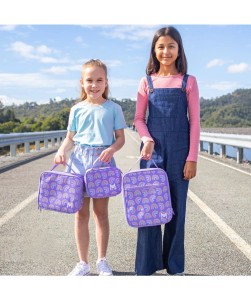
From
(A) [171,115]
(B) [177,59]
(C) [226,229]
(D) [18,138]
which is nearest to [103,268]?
(A) [171,115]

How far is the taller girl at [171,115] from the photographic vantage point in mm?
3496

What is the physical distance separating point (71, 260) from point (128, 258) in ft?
1.49

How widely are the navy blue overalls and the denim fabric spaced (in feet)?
1.09

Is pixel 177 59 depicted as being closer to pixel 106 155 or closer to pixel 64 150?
pixel 106 155

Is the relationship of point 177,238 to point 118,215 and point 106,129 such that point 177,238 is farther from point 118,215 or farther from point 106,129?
point 118,215

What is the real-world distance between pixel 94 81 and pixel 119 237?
1982 mm

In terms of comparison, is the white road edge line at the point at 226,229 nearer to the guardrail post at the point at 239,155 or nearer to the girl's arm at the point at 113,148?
the girl's arm at the point at 113,148

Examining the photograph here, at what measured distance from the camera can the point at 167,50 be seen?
3.47 meters

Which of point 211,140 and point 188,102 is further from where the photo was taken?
point 211,140

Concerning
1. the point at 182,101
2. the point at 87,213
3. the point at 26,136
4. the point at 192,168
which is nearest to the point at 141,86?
the point at 182,101

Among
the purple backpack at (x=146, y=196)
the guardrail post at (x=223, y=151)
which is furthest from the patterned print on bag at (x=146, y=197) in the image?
the guardrail post at (x=223, y=151)

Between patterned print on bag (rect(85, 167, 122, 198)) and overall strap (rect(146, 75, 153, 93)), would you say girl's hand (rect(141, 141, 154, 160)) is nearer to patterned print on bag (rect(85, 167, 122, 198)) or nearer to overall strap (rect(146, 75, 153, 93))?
patterned print on bag (rect(85, 167, 122, 198))

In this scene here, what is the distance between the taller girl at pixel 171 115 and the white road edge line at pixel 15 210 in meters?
2.58
